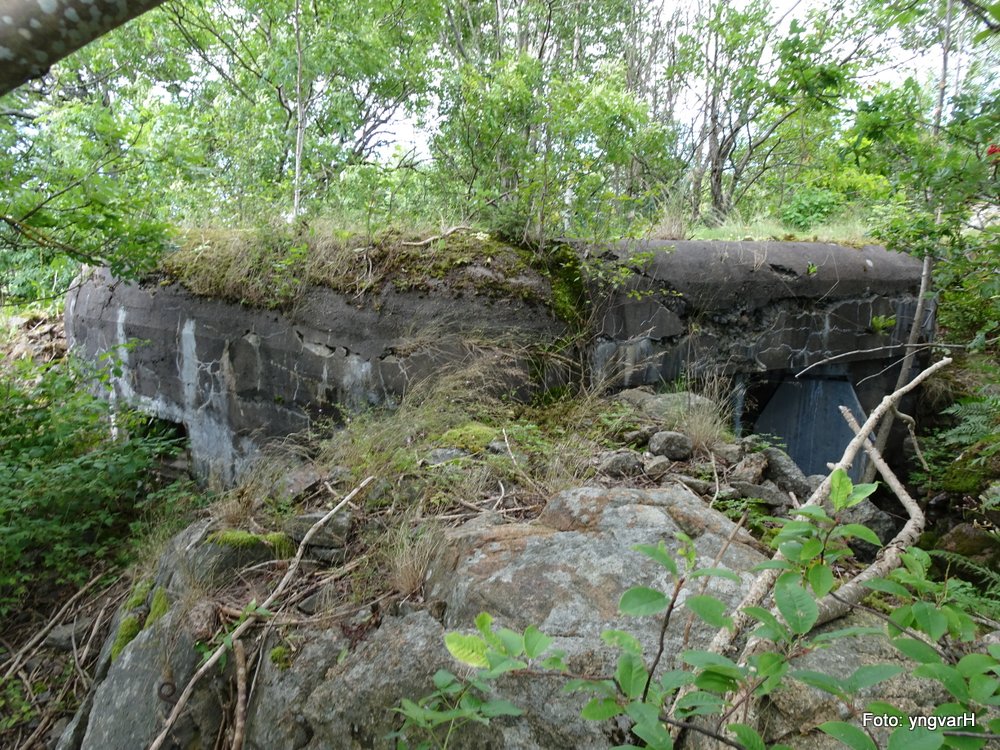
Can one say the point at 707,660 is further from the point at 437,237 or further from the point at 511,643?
the point at 437,237

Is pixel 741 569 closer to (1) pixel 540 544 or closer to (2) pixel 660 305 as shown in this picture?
(1) pixel 540 544

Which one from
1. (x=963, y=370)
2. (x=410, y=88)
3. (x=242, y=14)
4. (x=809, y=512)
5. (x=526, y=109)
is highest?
(x=242, y=14)

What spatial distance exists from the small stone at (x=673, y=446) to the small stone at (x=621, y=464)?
A: 0.16 m

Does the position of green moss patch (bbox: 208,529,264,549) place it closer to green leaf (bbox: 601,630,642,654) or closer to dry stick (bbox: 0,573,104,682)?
dry stick (bbox: 0,573,104,682)

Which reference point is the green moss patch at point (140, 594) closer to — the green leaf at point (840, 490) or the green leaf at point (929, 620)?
the green leaf at point (840, 490)

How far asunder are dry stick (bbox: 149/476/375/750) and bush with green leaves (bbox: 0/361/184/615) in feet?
8.01

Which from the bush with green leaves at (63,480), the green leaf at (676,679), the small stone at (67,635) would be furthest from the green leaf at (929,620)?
the bush with green leaves at (63,480)

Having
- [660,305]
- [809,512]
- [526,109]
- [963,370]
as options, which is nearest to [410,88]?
[526,109]

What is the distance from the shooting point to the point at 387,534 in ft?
9.30

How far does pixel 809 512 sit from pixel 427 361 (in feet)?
10.6

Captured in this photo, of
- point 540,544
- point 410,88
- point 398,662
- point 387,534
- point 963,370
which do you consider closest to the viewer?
point 398,662

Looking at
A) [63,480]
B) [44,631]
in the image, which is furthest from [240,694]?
[63,480]

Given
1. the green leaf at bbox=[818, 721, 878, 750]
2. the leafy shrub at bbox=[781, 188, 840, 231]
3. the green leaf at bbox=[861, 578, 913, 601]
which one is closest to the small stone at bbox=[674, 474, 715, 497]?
the green leaf at bbox=[861, 578, 913, 601]

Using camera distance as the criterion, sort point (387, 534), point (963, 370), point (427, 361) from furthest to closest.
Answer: point (963, 370)
point (427, 361)
point (387, 534)
